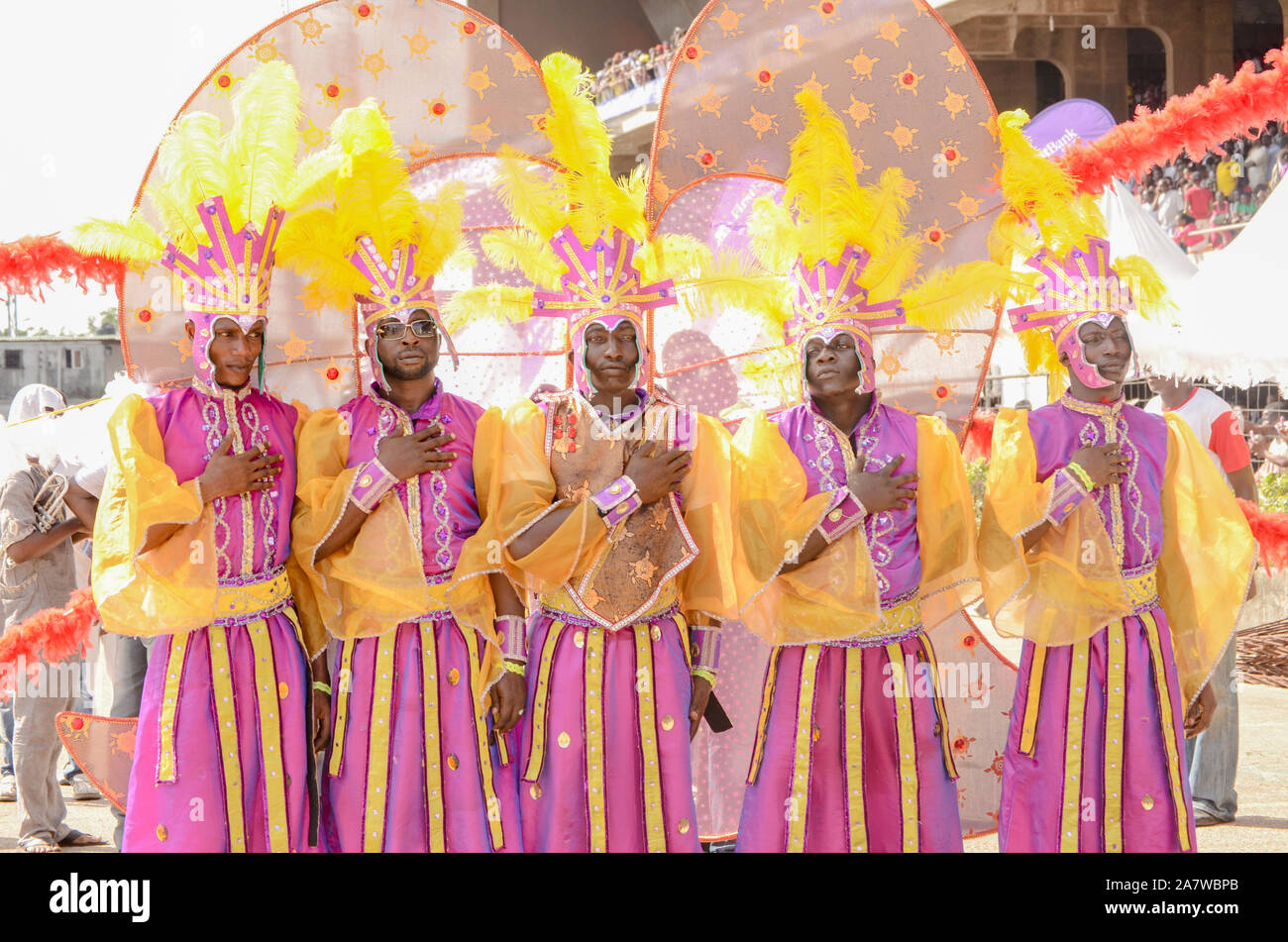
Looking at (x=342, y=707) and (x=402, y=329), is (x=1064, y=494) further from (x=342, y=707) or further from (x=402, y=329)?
(x=342, y=707)

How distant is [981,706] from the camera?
188 inches

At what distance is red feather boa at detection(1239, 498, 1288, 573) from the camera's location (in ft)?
15.2

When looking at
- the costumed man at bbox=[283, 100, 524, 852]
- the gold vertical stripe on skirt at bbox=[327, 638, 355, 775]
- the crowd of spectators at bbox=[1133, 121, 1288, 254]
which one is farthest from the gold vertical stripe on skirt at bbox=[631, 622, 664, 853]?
the crowd of spectators at bbox=[1133, 121, 1288, 254]

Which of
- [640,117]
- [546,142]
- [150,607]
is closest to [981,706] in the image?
[546,142]

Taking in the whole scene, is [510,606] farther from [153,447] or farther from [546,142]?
[546,142]

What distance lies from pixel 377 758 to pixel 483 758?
309 mm

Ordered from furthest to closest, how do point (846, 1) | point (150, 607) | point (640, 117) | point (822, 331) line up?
point (640, 117) < point (846, 1) < point (822, 331) < point (150, 607)

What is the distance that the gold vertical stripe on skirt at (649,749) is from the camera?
370 cm

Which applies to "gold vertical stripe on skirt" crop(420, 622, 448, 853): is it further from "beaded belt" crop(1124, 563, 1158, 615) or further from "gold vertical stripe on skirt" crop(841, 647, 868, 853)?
"beaded belt" crop(1124, 563, 1158, 615)

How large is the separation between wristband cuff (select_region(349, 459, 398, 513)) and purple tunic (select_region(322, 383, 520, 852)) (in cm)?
9

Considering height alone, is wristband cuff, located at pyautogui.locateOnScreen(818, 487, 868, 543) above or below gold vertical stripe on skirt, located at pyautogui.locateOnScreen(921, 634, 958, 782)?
above

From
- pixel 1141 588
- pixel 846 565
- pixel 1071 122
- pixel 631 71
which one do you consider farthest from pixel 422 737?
pixel 631 71

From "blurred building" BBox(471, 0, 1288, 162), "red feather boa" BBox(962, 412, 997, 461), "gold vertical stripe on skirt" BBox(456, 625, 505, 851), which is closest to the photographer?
"gold vertical stripe on skirt" BBox(456, 625, 505, 851)

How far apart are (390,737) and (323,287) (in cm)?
141
